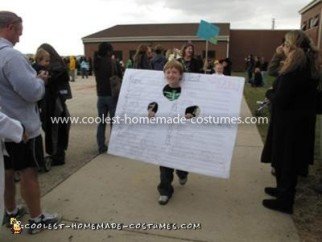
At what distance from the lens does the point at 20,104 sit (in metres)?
3.41

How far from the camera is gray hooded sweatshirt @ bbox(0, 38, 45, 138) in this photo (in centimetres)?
320

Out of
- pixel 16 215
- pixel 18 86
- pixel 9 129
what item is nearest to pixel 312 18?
pixel 16 215

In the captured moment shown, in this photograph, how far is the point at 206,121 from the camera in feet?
13.4

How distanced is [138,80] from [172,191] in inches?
53.0

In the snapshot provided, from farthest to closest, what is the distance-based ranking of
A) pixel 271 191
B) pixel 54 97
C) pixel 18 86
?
1. pixel 54 97
2. pixel 271 191
3. pixel 18 86

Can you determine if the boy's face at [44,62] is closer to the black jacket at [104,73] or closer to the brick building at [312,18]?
the black jacket at [104,73]

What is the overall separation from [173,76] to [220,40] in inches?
1645

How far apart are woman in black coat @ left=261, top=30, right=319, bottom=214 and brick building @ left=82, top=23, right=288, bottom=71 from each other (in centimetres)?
4105

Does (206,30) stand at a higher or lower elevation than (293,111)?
higher

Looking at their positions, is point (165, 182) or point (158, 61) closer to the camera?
point (165, 182)

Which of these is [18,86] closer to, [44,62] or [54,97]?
[44,62]

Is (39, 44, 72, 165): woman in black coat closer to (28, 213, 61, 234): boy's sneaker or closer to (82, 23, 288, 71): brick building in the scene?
(28, 213, 61, 234): boy's sneaker

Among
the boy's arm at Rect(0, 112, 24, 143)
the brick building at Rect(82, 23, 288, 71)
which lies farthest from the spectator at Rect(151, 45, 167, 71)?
the brick building at Rect(82, 23, 288, 71)

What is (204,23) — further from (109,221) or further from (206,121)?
(109,221)
